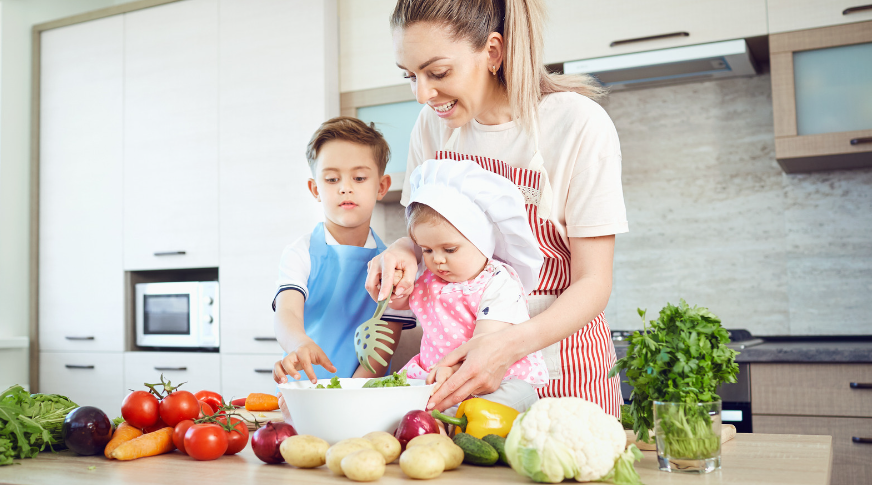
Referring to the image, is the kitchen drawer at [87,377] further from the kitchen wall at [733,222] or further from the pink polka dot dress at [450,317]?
the pink polka dot dress at [450,317]

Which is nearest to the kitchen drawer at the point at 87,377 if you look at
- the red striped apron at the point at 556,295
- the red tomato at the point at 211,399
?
the red tomato at the point at 211,399

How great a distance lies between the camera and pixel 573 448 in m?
0.70

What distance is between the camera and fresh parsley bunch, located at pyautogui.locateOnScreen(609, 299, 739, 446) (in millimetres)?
736

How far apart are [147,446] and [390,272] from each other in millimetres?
414

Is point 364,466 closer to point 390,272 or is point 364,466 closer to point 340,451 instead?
point 340,451

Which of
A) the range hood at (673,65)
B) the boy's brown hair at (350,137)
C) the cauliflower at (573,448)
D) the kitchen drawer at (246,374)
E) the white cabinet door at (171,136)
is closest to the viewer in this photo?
the cauliflower at (573,448)

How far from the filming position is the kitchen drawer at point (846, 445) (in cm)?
202

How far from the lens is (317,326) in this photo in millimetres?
1440

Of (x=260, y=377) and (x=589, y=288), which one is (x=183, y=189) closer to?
(x=260, y=377)

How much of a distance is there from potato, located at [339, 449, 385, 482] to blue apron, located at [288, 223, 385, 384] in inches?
27.1

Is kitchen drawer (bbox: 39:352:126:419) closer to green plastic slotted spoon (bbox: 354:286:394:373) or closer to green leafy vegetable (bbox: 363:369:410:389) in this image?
green plastic slotted spoon (bbox: 354:286:394:373)

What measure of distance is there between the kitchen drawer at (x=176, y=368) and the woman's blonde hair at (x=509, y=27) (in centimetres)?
216

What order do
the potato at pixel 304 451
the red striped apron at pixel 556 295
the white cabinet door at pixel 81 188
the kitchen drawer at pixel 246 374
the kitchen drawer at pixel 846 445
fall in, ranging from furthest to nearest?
the white cabinet door at pixel 81 188, the kitchen drawer at pixel 246 374, the kitchen drawer at pixel 846 445, the red striped apron at pixel 556 295, the potato at pixel 304 451

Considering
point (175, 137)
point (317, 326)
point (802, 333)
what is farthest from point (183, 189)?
point (802, 333)
